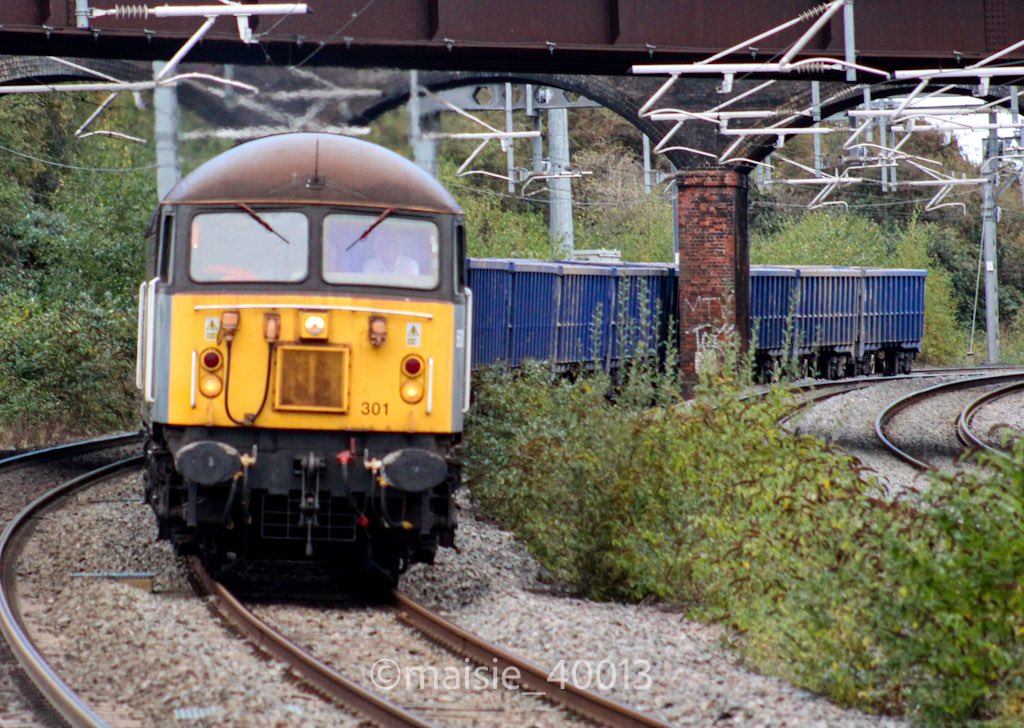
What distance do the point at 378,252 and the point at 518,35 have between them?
8.31 m

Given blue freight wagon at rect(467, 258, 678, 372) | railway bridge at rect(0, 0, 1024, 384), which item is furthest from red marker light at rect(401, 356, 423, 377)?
blue freight wagon at rect(467, 258, 678, 372)

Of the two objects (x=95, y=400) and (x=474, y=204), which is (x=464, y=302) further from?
(x=474, y=204)

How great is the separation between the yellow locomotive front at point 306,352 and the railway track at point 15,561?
1.27 meters

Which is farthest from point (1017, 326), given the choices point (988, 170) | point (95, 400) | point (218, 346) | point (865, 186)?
point (218, 346)

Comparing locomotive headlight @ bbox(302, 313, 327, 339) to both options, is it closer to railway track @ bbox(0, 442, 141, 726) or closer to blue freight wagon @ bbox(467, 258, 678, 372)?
railway track @ bbox(0, 442, 141, 726)

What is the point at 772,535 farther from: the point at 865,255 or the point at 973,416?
the point at 865,255

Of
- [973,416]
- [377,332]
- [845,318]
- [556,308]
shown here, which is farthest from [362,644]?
[845,318]

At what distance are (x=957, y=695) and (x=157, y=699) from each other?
13.2 ft

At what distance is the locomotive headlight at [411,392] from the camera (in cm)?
1009

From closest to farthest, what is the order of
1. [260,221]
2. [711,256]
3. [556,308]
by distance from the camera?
Result: [260,221]
[556,308]
[711,256]

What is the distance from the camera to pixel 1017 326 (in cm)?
5791

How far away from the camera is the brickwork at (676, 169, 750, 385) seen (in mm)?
24578

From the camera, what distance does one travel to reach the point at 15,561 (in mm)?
11930

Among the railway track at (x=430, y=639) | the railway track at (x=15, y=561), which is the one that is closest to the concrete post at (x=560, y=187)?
the railway track at (x=15, y=561)
